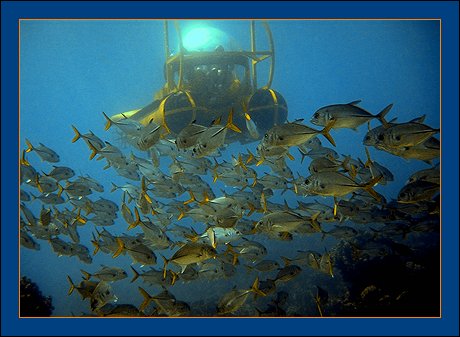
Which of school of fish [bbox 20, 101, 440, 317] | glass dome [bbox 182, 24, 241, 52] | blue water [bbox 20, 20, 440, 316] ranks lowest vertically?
school of fish [bbox 20, 101, 440, 317]

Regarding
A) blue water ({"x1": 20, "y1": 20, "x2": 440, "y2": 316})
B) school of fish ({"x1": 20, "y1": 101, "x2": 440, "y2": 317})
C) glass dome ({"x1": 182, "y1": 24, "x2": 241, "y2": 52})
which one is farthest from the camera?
blue water ({"x1": 20, "y1": 20, "x2": 440, "y2": 316})

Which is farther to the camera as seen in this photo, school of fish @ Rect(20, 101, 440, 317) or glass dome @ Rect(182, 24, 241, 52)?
glass dome @ Rect(182, 24, 241, 52)

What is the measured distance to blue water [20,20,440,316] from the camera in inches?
1022

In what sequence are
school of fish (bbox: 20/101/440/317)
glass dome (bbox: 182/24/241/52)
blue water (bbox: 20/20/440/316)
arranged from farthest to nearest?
blue water (bbox: 20/20/440/316) < glass dome (bbox: 182/24/241/52) < school of fish (bbox: 20/101/440/317)

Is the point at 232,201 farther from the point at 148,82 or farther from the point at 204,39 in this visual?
the point at 148,82

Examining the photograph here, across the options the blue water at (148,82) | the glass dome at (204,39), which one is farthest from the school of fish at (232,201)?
the blue water at (148,82)

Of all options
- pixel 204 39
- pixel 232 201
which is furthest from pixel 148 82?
pixel 232 201

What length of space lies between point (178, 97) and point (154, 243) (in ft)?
11.4

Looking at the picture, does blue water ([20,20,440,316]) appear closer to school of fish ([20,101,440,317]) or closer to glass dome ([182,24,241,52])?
glass dome ([182,24,241,52])

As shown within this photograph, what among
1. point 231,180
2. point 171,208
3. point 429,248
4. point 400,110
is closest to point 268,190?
point 231,180

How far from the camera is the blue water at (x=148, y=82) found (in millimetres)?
25969

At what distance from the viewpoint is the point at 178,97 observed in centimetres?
855

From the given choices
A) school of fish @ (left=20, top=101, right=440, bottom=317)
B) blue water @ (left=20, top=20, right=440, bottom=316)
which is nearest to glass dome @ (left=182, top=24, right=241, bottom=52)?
school of fish @ (left=20, top=101, right=440, bottom=317)

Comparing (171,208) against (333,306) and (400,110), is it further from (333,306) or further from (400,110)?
(400,110)
